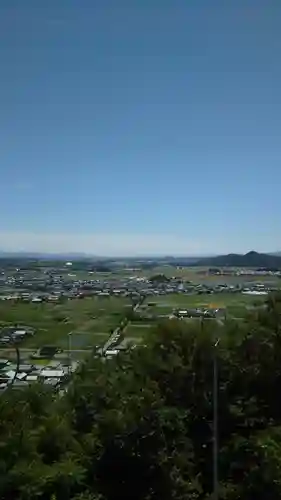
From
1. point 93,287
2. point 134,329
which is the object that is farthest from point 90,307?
point 93,287

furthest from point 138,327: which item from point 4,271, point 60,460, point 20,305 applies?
point 4,271

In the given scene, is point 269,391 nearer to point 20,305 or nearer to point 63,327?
point 63,327

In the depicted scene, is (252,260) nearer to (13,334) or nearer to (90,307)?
(90,307)

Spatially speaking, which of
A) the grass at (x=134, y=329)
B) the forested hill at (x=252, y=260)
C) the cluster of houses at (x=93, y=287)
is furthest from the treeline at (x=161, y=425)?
the forested hill at (x=252, y=260)

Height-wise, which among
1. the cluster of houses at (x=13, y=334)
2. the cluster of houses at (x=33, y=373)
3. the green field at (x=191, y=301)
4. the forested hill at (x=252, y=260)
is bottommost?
the cluster of houses at (x=33, y=373)

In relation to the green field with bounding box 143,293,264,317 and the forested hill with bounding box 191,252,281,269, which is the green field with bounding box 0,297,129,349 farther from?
the forested hill with bounding box 191,252,281,269

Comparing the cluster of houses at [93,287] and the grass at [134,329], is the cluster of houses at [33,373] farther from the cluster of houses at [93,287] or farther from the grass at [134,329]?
the cluster of houses at [93,287]

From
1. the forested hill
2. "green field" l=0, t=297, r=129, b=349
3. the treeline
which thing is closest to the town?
"green field" l=0, t=297, r=129, b=349
